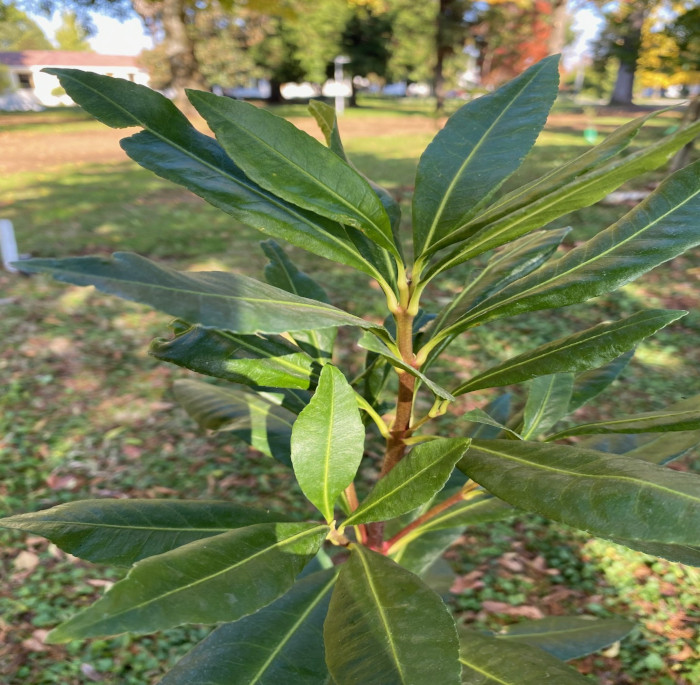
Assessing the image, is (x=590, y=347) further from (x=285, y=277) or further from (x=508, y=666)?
(x=285, y=277)

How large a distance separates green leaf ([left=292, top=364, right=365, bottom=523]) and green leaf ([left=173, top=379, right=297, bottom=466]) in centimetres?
37

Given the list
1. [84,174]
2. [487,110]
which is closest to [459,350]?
[487,110]

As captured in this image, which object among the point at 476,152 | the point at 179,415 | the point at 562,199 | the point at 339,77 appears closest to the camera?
the point at 562,199

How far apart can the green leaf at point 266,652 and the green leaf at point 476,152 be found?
60 cm

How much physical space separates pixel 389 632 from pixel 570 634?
3.29ft

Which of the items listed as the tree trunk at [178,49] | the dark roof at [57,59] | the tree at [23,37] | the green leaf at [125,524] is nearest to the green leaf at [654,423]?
the green leaf at [125,524]

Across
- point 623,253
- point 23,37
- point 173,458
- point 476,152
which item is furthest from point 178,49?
point 23,37

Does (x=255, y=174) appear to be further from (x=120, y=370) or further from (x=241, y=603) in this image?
(x=120, y=370)

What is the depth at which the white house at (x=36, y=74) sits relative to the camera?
40444 mm

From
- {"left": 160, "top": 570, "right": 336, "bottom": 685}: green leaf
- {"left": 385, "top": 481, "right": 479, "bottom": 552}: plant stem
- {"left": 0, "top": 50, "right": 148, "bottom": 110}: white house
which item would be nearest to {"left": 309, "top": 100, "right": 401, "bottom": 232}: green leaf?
{"left": 385, "top": 481, "right": 479, "bottom": 552}: plant stem

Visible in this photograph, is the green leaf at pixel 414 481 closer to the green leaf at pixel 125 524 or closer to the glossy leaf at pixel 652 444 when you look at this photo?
the green leaf at pixel 125 524

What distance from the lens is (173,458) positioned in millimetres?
3383

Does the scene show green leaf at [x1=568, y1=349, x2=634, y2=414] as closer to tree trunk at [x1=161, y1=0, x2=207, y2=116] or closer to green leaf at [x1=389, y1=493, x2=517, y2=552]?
green leaf at [x1=389, y1=493, x2=517, y2=552]

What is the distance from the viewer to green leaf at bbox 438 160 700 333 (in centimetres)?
77
